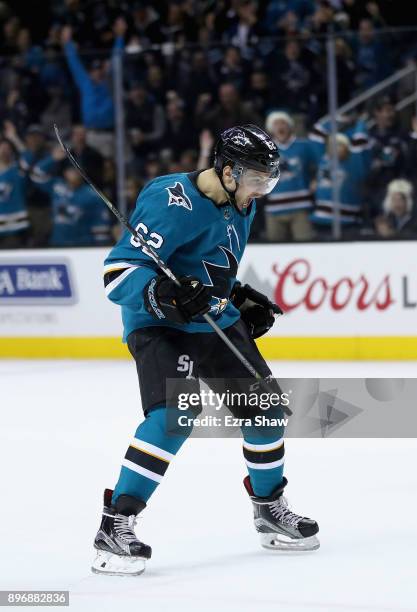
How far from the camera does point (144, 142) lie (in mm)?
8656

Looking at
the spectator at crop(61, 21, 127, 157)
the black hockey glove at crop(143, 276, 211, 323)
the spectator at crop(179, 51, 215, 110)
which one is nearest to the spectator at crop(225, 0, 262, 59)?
the spectator at crop(179, 51, 215, 110)

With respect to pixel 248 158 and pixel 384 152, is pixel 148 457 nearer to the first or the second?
pixel 248 158

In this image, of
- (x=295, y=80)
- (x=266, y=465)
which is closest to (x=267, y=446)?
(x=266, y=465)

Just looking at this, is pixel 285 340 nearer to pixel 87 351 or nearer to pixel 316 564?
pixel 87 351

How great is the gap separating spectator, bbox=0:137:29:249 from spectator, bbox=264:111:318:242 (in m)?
1.81

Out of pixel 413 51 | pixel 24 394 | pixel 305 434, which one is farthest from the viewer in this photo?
pixel 413 51

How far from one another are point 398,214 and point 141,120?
2.00m

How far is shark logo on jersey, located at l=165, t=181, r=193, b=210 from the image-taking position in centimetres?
326

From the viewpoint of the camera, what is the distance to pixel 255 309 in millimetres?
3686

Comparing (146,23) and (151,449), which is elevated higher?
(146,23)

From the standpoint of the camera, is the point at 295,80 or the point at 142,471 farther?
the point at 295,80

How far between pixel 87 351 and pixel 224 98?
6.61ft

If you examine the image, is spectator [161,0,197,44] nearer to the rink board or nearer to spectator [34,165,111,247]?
spectator [34,165,111,247]

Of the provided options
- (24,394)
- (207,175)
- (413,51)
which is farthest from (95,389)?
(207,175)
